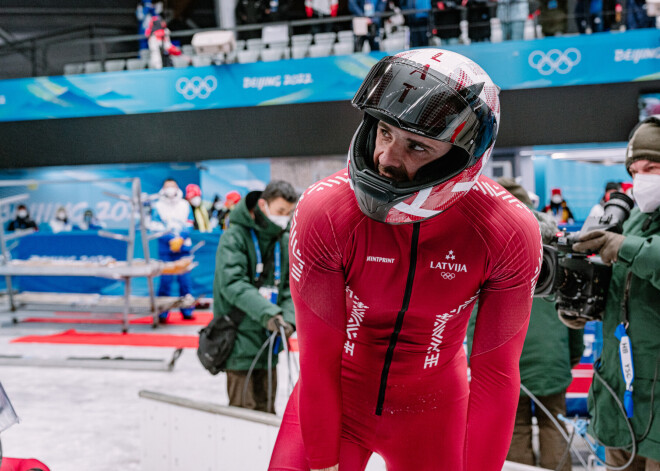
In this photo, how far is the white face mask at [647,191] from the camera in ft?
6.68

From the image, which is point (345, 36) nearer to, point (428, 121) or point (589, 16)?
point (589, 16)

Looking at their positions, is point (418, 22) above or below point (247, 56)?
above

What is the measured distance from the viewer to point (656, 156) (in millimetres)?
2059

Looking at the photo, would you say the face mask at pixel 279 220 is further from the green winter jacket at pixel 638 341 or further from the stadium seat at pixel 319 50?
the stadium seat at pixel 319 50

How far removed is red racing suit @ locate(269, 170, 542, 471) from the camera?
1.30 meters

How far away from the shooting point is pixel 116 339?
6.70m

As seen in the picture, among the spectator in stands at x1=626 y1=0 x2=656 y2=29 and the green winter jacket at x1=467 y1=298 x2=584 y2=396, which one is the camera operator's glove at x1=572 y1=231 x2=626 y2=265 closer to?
the green winter jacket at x1=467 y1=298 x2=584 y2=396

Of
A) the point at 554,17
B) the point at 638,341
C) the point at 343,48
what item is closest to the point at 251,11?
the point at 343,48

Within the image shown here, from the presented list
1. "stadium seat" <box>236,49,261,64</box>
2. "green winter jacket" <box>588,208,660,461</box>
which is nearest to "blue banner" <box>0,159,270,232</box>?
"stadium seat" <box>236,49,261,64</box>

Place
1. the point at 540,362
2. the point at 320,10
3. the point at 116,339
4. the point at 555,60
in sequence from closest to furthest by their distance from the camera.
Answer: the point at 540,362
the point at 116,339
the point at 555,60
the point at 320,10

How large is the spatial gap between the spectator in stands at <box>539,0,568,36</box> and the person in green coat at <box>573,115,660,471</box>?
766 cm

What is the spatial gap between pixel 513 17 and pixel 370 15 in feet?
8.28

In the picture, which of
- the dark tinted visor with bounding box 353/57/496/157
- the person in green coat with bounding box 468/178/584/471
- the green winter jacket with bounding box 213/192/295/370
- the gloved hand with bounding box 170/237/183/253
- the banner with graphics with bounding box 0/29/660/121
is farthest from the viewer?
the banner with graphics with bounding box 0/29/660/121

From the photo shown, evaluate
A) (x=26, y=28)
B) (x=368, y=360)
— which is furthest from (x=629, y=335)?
(x=26, y=28)
